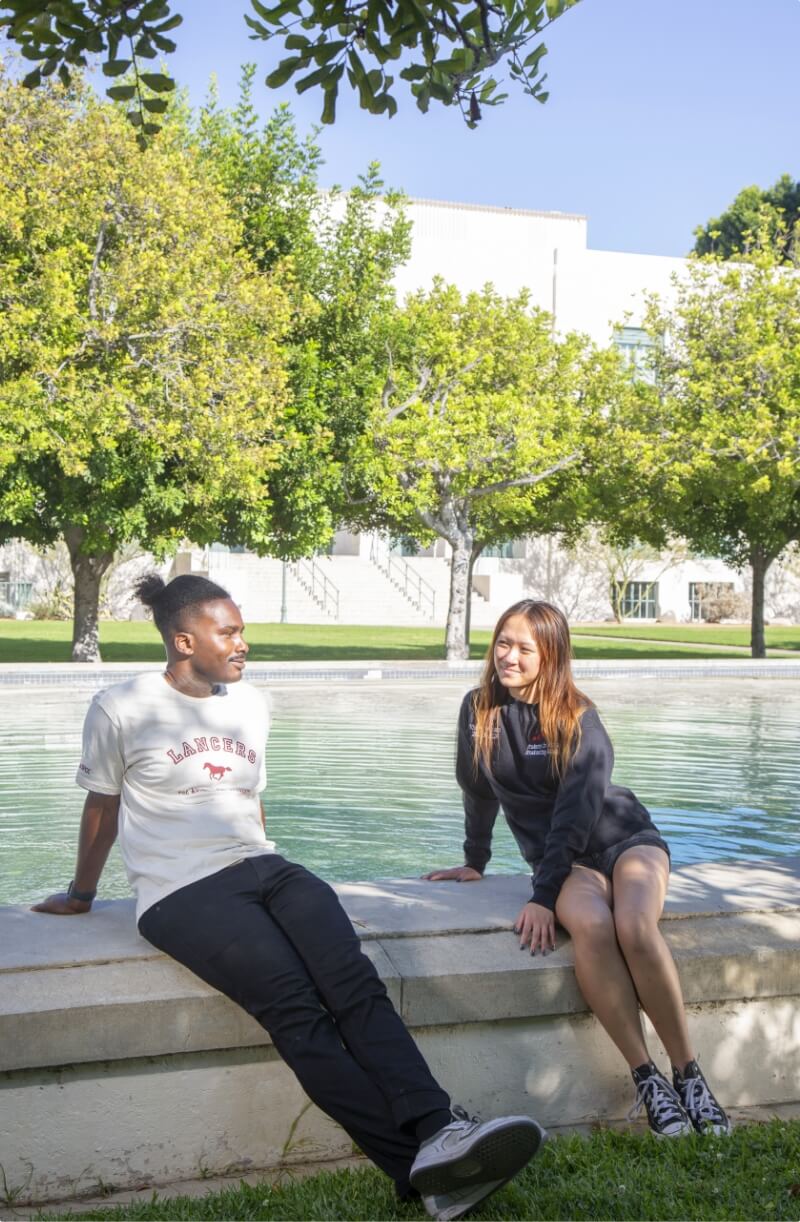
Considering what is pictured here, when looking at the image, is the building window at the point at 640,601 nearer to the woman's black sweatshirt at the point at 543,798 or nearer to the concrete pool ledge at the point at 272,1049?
the woman's black sweatshirt at the point at 543,798

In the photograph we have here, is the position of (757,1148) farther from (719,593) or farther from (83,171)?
(719,593)

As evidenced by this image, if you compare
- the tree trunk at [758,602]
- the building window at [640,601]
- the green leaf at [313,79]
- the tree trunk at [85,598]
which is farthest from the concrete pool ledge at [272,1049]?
the building window at [640,601]

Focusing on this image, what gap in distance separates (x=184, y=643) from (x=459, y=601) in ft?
72.1

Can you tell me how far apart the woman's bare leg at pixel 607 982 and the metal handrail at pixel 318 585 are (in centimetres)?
4005

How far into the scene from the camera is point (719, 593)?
50.9 metres

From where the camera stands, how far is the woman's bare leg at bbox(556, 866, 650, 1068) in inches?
143

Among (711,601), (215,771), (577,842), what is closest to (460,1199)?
(577,842)

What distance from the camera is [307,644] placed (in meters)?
30.0

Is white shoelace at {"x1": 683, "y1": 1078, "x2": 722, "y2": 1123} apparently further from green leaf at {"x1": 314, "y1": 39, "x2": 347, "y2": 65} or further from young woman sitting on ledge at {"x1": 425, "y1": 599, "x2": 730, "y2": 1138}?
green leaf at {"x1": 314, "y1": 39, "x2": 347, "y2": 65}

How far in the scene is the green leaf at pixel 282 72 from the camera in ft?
14.8

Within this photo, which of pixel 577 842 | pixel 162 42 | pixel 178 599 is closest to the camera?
pixel 577 842

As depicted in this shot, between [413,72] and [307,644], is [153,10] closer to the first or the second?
[413,72]

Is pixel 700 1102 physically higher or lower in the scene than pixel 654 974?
lower

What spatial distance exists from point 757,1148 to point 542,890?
870 mm
